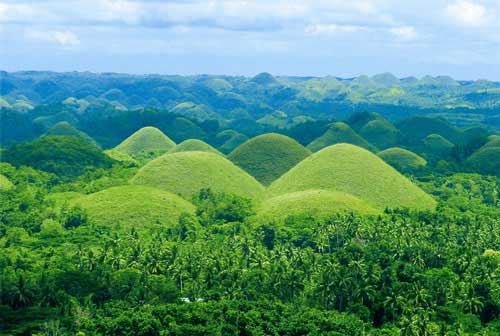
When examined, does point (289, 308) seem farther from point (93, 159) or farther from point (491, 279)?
point (93, 159)

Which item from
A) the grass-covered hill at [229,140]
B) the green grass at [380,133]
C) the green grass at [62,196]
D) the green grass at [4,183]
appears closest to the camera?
the green grass at [62,196]

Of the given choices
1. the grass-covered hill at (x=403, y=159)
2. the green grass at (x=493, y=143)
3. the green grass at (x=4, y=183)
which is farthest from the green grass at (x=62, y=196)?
the green grass at (x=493, y=143)

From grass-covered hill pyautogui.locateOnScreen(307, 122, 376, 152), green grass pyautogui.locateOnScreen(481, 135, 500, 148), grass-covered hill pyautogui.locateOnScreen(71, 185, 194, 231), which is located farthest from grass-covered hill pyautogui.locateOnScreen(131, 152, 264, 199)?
green grass pyautogui.locateOnScreen(481, 135, 500, 148)

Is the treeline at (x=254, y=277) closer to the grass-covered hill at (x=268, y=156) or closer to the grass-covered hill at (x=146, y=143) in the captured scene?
the grass-covered hill at (x=268, y=156)

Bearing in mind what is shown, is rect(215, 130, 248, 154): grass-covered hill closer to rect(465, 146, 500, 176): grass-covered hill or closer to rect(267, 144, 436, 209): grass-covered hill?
rect(465, 146, 500, 176): grass-covered hill

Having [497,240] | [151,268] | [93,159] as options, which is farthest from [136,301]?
[93,159]

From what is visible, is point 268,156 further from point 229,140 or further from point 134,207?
point 229,140

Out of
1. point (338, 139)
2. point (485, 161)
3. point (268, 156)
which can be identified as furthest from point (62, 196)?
point (485, 161)
